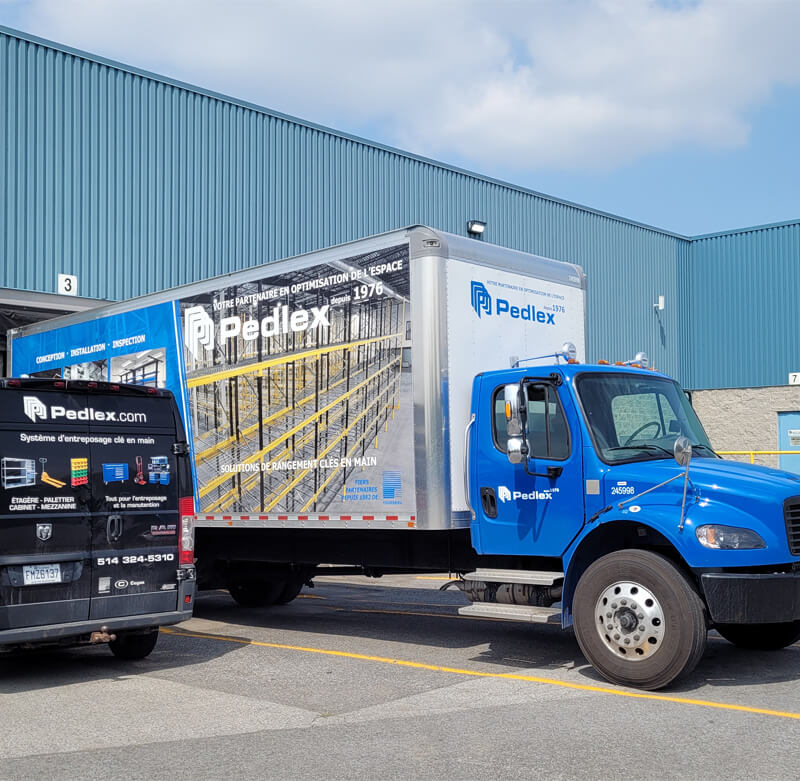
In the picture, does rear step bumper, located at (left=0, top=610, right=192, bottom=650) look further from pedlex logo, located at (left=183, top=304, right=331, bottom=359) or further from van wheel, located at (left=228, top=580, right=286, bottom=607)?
van wheel, located at (left=228, top=580, right=286, bottom=607)

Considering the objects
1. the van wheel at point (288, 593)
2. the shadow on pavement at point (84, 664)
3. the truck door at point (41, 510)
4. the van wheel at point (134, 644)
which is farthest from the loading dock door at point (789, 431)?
the truck door at point (41, 510)

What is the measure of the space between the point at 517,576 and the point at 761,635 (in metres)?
2.45

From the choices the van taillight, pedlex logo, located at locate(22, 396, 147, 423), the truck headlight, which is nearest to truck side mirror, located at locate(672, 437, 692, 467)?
the truck headlight

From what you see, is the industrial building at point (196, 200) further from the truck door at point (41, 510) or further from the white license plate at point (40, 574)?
the white license plate at point (40, 574)

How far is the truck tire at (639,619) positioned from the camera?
24.2 ft

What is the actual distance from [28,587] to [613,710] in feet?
15.2

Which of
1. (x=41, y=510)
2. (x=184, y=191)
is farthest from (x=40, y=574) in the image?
(x=184, y=191)

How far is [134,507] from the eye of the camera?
28.8 ft

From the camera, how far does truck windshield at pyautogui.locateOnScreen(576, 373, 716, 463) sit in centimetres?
840

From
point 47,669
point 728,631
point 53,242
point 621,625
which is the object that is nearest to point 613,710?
point 621,625

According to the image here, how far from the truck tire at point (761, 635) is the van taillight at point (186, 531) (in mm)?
4812

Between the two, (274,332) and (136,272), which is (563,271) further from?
(136,272)

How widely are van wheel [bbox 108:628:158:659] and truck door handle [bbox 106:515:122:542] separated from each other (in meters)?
1.03

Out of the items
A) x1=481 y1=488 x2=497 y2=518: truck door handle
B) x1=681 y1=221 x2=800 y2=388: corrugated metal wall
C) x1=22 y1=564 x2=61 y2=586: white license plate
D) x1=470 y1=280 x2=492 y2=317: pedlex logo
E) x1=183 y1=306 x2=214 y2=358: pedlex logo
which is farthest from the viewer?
x1=681 y1=221 x2=800 y2=388: corrugated metal wall
